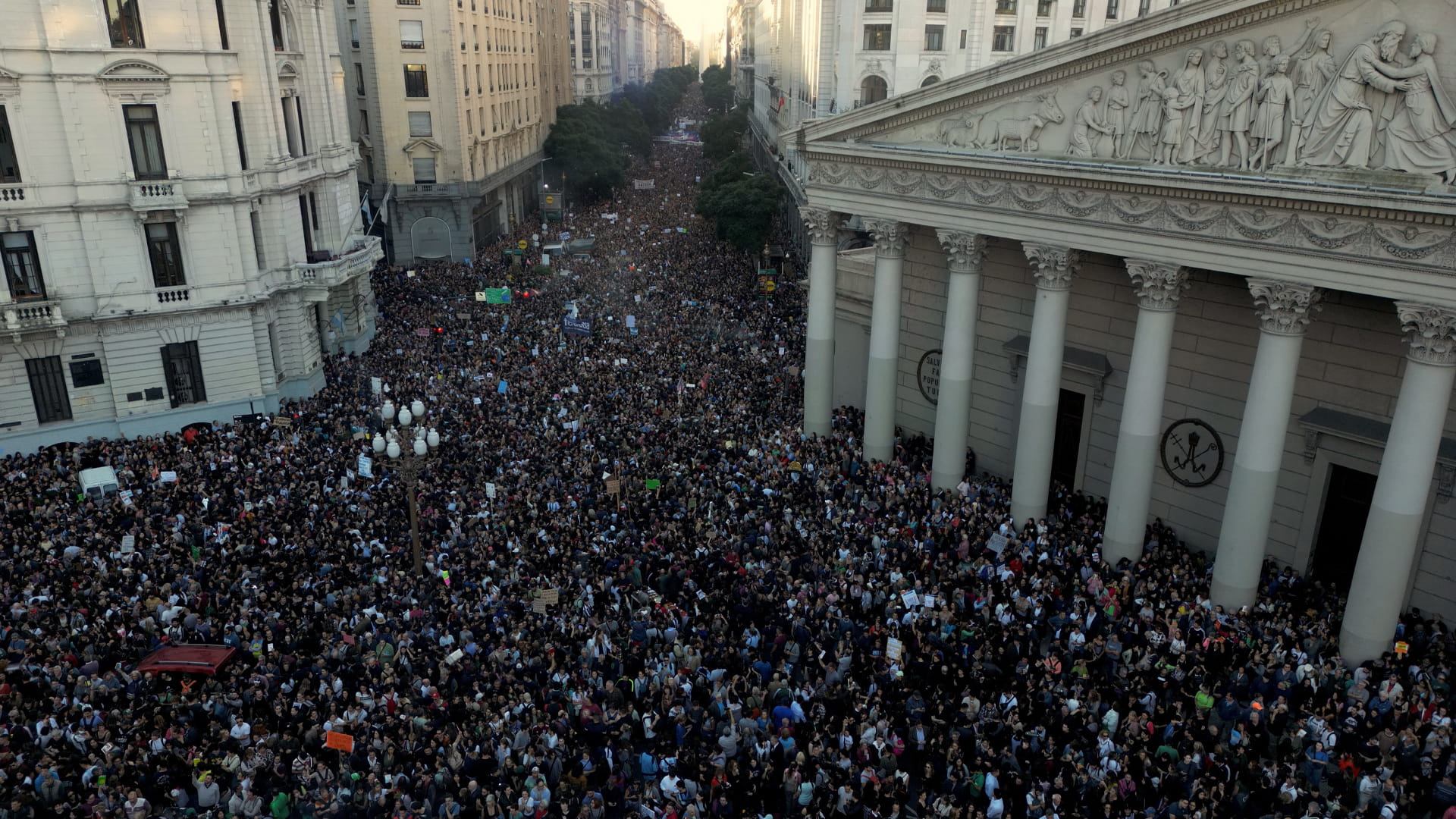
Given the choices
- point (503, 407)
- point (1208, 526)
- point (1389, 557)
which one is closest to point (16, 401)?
point (503, 407)

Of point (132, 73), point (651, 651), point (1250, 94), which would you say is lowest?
point (651, 651)

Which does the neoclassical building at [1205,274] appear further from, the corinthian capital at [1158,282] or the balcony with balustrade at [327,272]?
the balcony with balustrade at [327,272]

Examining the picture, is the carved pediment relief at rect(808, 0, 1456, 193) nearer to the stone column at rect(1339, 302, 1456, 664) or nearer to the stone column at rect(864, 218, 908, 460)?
the stone column at rect(1339, 302, 1456, 664)

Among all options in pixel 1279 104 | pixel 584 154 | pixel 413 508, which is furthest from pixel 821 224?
pixel 584 154

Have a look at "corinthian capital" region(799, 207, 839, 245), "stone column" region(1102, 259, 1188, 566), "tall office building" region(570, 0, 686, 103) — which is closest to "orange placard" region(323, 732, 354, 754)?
"stone column" region(1102, 259, 1188, 566)

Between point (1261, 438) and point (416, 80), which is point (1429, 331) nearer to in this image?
point (1261, 438)

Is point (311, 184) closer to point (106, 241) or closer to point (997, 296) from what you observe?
point (106, 241)

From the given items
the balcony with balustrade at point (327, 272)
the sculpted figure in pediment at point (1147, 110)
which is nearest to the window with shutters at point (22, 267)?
the balcony with balustrade at point (327, 272)
